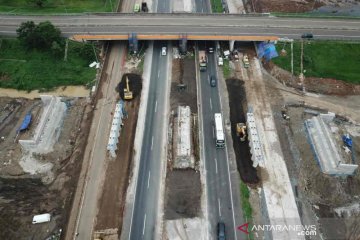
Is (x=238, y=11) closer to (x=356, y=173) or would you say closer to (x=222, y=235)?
(x=356, y=173)

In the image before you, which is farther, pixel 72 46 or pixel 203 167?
pixel 72 46

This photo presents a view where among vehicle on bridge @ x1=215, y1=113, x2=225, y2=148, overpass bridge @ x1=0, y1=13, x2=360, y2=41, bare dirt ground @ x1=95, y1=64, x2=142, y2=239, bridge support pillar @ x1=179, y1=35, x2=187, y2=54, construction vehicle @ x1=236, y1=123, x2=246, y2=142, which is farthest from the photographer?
overpass bridge @ x1=0, y1=13, x2=360, y2=41

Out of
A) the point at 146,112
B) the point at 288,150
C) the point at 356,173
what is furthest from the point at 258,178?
the point at 146,112

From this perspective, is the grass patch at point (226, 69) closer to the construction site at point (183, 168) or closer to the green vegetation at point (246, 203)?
the construction site at point (183, 168)

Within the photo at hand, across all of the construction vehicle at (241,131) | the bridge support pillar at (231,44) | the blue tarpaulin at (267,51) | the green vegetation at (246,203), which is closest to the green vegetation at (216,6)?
the bridge support pillar at (231,44)

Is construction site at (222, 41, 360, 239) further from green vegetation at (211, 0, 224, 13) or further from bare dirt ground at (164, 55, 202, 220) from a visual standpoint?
green vegetation at (211, 0, 224, 13)

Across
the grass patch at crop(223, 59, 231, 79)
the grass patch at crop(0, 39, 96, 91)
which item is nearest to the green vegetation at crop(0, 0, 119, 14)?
the grass patch at crop(0, 39, 96, 91)

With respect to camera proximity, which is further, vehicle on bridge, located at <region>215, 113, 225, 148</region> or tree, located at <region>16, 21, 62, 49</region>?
tree, located at <region>16, 21, 62, 49</region>
